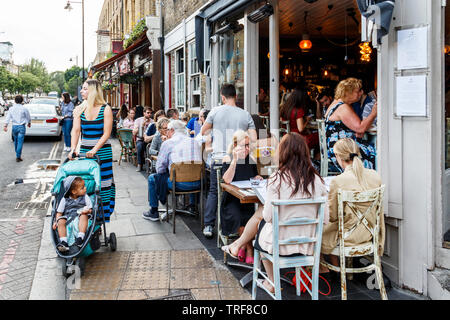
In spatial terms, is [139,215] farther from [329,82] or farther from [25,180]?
[329,82]

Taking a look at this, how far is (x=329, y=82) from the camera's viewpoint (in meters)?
13.8

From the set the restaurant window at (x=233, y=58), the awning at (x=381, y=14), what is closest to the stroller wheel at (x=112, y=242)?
the awning at (x=381, y=14)

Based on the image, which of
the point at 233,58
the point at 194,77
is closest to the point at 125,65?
the point at 194,77

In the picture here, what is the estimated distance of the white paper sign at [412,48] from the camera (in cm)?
400

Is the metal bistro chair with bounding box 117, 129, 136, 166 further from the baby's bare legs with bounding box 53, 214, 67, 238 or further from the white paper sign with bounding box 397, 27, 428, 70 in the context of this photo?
the white paper sign with bounding box 397, 27, 428, 70

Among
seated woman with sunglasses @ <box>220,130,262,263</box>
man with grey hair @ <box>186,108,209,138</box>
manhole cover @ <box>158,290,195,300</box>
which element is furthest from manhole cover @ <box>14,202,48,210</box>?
manhole cover @ <box>158,290,195,300</box>

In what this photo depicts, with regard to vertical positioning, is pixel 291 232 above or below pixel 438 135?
below

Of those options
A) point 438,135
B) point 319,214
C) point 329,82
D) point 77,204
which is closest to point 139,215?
point 77,204

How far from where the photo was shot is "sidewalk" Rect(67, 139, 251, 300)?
420 centimetres

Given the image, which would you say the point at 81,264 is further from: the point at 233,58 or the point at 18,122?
the point at 18,122

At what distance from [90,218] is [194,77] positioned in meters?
7.89

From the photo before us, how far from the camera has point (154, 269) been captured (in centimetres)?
481

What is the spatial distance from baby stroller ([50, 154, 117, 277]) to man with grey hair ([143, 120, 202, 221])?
1.19 metres

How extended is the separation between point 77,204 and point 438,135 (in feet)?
12.4
